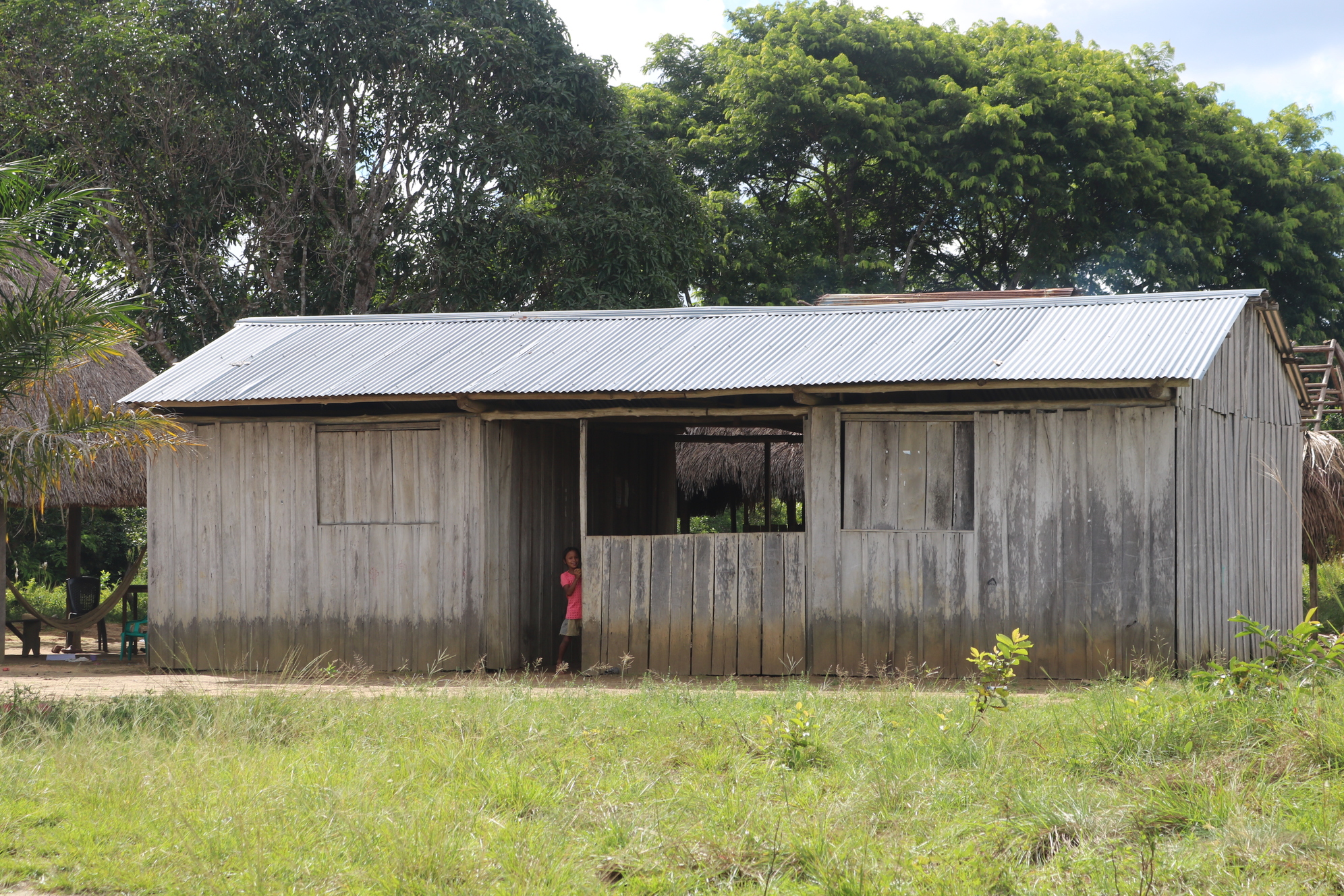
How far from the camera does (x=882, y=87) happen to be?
24547mm

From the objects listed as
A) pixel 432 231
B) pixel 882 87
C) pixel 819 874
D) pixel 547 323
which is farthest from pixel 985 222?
pixel 819 874

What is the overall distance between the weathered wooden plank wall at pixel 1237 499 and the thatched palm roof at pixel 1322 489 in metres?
1.41

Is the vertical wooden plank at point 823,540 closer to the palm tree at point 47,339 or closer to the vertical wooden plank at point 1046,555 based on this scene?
the vertical wooden plank at point 1046,555

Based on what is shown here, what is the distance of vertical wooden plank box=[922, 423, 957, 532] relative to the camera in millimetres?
10523

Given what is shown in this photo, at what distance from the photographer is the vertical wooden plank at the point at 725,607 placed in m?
11.0

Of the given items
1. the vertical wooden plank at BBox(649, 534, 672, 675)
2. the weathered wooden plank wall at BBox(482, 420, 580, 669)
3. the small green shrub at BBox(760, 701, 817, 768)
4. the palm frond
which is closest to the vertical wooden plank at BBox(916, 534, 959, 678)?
the vertical wooden plank at BBox(649, 534, 672, 675)

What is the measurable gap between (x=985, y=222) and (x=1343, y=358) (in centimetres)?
1016

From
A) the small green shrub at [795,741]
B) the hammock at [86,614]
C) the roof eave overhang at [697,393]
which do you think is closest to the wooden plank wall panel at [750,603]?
the roof eave overhang at [697,393]

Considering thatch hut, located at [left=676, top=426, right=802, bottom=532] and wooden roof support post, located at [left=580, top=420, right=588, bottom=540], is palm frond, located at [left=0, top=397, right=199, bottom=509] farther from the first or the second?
thatch hut, located at [left=676, top=426, right=802, bottom=532]

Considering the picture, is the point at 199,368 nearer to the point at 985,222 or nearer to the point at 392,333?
the point at 392,333

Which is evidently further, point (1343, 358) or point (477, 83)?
point (477, 83)

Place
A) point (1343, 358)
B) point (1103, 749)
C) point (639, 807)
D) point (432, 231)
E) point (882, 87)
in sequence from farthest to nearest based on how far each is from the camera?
point (882, 87) → point (432, 231) → point (1343, 358) → point (1103, 749) → point (639, 807)

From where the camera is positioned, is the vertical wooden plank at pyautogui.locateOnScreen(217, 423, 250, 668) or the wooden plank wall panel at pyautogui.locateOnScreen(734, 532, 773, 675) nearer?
the wooden plank wall panel at pyautogui.locateOnScreen(734, 532, 773, 675)

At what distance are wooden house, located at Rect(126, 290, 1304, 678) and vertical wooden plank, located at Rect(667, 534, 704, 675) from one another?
0.08 ft
